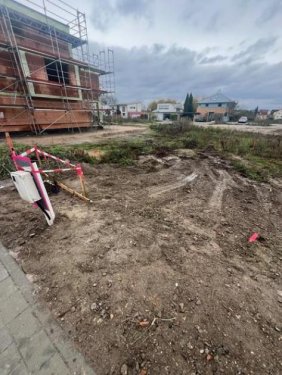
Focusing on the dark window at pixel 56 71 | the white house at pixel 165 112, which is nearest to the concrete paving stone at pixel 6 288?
the dark window at pixel 56 71

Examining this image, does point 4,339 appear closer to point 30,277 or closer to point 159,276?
point 30,277

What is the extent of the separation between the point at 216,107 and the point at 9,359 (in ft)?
185

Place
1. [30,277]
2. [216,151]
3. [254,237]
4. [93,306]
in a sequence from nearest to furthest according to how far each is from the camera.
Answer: [93,306] → [30,277] → [254,237] → [216,151]

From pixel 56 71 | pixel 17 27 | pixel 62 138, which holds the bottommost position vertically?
pixel 62 138

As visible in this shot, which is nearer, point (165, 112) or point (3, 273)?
point (3, 273)

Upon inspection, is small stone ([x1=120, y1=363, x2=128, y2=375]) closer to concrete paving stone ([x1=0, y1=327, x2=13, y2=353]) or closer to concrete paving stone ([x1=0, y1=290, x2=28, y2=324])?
concrete paving stone ([x1=0, y1=327, x2=13, y2=353])

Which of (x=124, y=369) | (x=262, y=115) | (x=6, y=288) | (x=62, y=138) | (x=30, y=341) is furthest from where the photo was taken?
(x=262, y=115)

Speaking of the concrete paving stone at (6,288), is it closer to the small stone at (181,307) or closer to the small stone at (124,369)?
the small stone at (124,369)

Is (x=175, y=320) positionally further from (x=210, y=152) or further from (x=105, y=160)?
(x=210, y=152)

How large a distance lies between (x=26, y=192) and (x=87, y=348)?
214 centimetres

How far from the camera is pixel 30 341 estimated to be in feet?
5.19

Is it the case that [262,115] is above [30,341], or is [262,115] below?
below

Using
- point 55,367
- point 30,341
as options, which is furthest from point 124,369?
point 30,341

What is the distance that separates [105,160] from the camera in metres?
7.19
